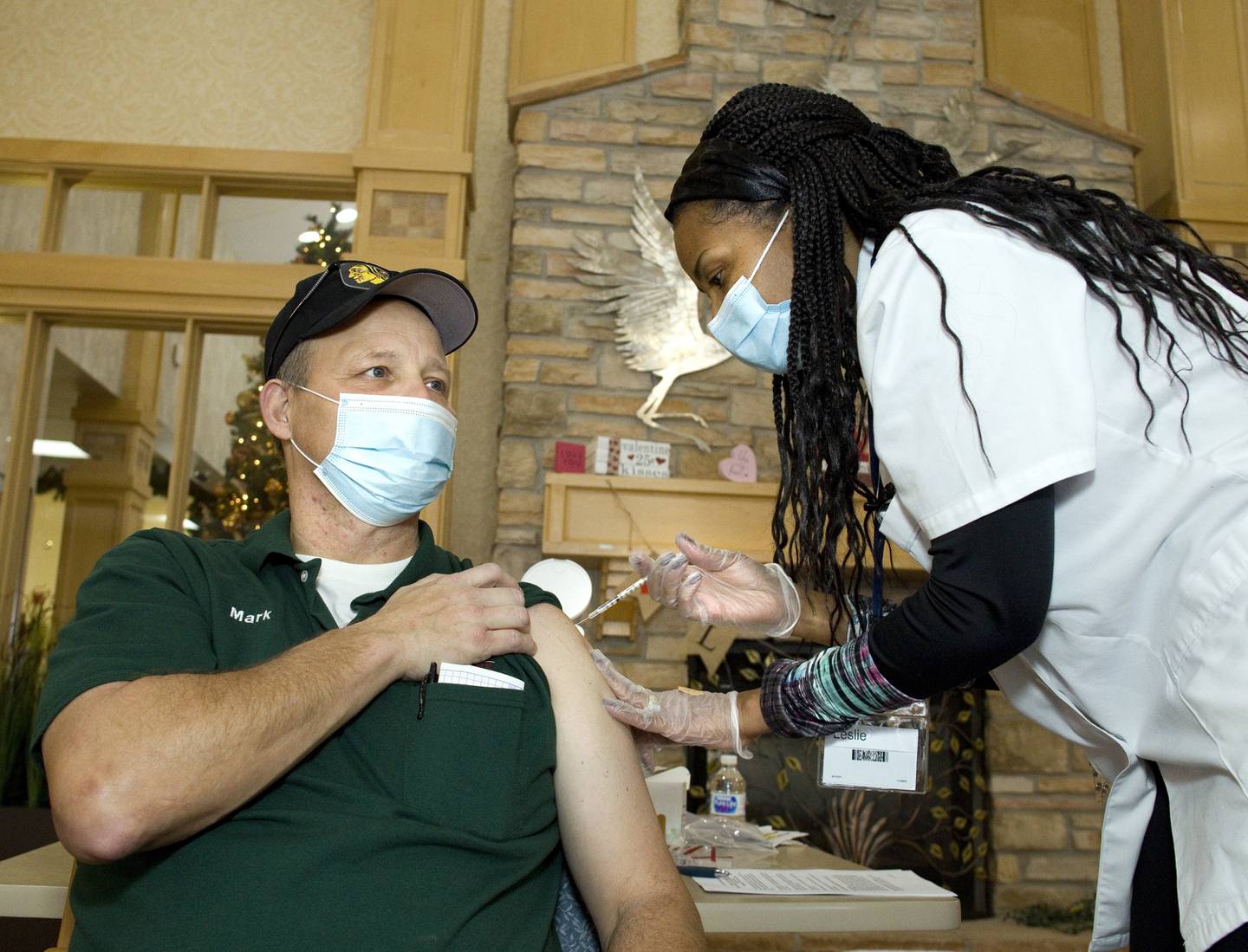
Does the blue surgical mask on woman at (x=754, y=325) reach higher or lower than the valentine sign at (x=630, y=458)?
lower

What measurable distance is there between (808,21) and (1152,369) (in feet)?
12.8

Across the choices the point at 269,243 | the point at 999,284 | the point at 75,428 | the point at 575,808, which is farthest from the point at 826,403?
the point at 75,428

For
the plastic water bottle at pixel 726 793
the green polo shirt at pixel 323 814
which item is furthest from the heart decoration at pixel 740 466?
the green polo shirt at pixel 323 814

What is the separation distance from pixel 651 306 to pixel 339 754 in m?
3.04

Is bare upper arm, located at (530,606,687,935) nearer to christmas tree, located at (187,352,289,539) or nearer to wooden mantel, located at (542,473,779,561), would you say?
wooden mantel, located at (542,473,779,561)

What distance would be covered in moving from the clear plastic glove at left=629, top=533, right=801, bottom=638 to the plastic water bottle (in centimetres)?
112

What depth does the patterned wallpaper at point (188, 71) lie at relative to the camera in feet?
14.9

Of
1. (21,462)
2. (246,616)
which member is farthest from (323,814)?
(21,462)

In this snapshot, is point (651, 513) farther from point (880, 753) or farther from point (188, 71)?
point (188, 71)

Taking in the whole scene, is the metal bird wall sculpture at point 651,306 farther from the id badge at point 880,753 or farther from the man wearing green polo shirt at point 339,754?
the id badge at point 880,753

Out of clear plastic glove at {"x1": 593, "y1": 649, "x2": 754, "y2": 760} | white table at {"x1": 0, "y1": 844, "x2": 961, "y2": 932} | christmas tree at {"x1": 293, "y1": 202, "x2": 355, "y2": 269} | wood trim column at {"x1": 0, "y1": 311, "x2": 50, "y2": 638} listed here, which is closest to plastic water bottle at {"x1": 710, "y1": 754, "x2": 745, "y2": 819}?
white table at {"x1": 0, "y1": 844, "x2": 961, "y2": 932}

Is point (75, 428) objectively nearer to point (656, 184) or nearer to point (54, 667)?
point (656, 184)

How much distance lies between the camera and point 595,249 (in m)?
4.08

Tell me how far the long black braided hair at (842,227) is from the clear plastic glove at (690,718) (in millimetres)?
227
